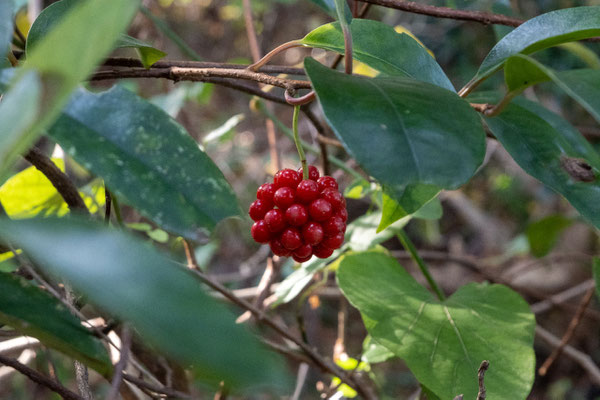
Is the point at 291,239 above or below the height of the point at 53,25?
below

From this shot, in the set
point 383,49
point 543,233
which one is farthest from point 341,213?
point 543,233

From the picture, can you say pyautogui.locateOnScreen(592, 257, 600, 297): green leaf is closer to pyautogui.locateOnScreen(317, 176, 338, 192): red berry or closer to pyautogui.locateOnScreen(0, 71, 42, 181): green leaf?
pyautogui.locateOnScreen(317, 176, 338, 192): red berry

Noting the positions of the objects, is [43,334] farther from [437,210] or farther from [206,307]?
[437,210]

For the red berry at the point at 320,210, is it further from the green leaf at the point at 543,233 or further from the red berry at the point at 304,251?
the green leaf at the point at 543,233

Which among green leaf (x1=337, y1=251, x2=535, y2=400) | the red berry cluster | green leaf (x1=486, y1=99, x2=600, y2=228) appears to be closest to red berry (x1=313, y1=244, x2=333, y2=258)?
the red berry cluster

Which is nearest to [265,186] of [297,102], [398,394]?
[297,102]

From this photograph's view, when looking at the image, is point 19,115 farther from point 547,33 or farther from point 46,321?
point 547,33
